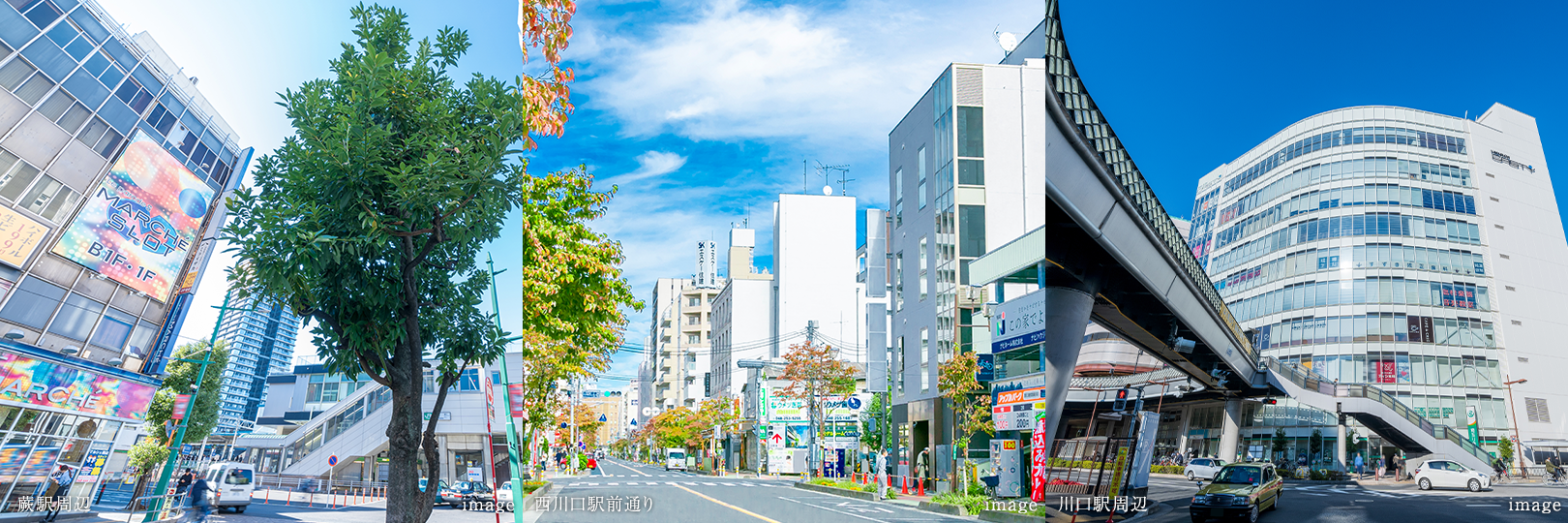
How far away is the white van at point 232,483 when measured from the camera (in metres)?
3.17

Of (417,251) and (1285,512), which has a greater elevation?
(417,251)

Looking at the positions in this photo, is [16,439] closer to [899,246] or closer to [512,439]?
[512,439]

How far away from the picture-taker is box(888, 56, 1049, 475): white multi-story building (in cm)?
292

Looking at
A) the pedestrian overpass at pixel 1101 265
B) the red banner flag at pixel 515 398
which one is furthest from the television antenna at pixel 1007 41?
the red banner flag at pixel 515 398

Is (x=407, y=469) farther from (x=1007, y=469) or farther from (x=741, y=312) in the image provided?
(x=1007, y=469)

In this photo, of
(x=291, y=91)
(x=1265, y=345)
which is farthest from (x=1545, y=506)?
(x=291, y=91)

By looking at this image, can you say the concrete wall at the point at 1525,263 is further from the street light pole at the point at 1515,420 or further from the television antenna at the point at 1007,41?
the television antenna at the point at 1007,41

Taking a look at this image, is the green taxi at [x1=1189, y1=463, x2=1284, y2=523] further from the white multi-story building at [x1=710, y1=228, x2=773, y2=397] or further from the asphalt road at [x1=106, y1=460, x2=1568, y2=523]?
the white multi-story building at [x1=710, y1=228, x2=773, y2=397]

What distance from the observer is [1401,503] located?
259cm

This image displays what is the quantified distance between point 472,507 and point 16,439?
153cm

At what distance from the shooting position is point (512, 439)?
3.29 meters

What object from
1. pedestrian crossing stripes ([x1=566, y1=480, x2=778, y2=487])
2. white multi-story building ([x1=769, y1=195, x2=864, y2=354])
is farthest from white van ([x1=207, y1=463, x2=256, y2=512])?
white multi-story building ([x1=769, y1=195, x2=864, y2=354])

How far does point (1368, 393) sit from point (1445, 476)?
0.29 metres

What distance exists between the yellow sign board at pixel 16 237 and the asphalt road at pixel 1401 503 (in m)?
3.97
